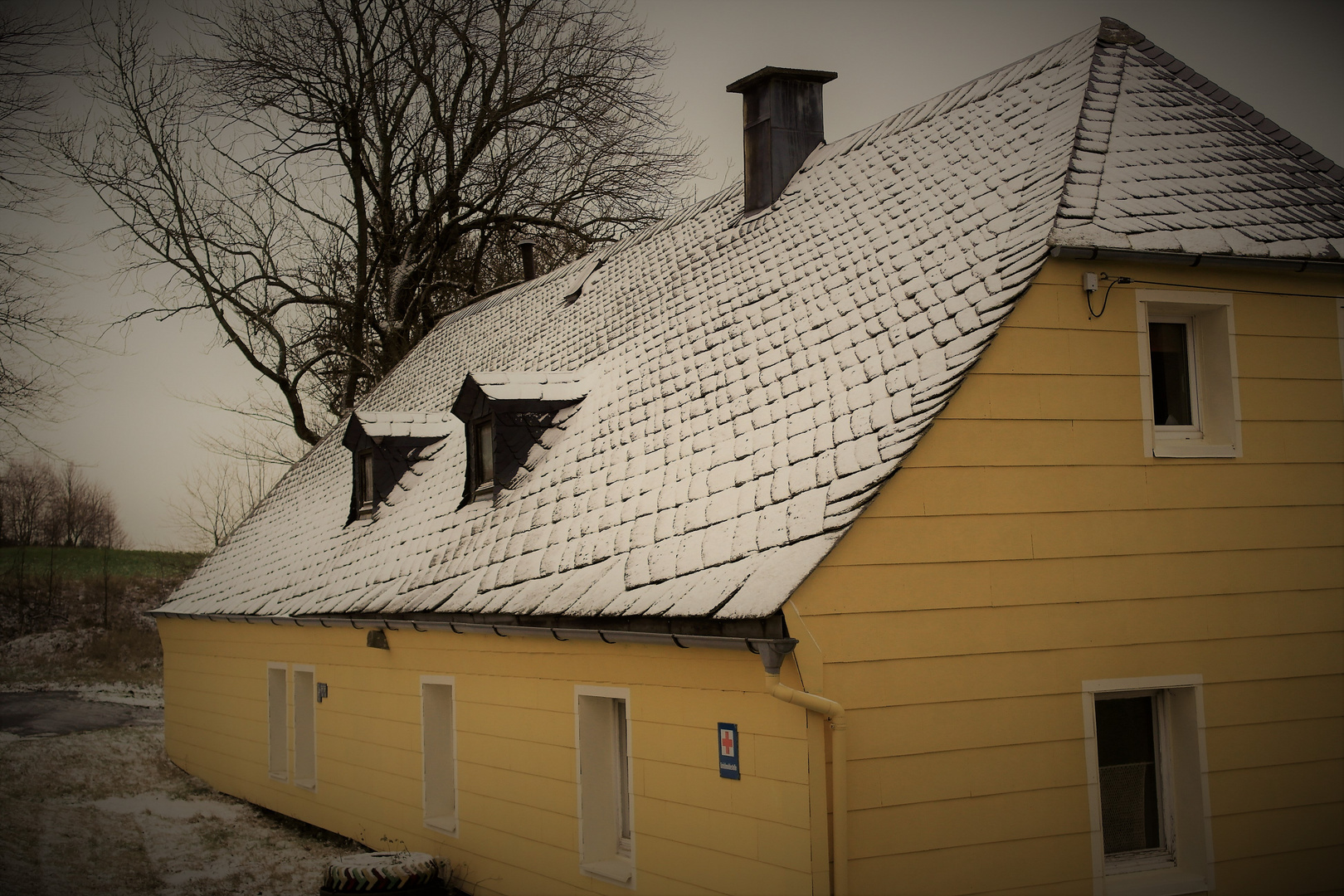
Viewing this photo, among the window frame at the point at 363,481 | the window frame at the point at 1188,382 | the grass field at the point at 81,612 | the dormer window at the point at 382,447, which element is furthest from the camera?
the grass field at the point at 81,612

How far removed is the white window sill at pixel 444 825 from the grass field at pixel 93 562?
29140mm

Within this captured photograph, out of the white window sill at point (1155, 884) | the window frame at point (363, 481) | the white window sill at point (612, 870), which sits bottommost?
the white window sill at point (612, 870)

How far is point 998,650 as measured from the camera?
6785 millimetres

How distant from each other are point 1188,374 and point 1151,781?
270cm

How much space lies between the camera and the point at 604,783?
327 inches

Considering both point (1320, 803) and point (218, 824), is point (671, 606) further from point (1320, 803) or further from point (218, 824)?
point (218, 824)

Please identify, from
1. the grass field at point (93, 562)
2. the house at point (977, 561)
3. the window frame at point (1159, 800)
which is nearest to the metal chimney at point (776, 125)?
the house at point (977, 561)

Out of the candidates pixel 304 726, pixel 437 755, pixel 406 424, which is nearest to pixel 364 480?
pixel 406 424

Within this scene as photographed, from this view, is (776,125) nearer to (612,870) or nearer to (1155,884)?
(612,870)

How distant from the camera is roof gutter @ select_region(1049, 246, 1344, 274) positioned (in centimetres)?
709

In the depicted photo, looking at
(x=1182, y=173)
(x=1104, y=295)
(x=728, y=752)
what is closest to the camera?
(x=728, y=752)

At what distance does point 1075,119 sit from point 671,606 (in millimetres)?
4721

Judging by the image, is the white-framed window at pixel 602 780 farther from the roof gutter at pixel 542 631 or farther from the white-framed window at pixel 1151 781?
the white-framed window at pixel 1151 781

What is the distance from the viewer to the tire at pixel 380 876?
8945 mm
